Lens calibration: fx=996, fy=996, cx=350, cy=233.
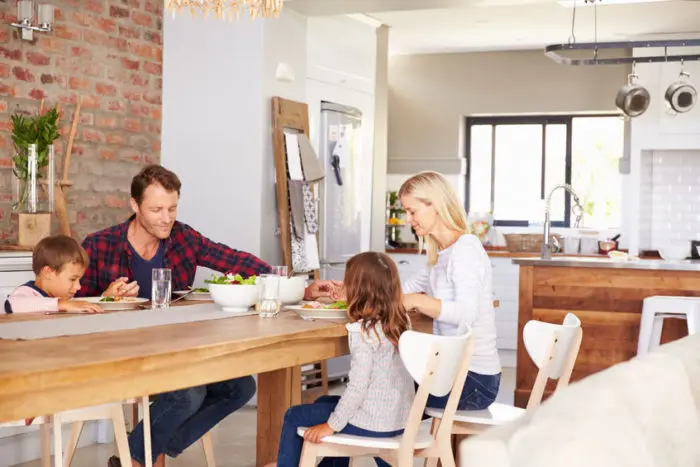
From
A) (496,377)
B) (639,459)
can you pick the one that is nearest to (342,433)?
(496,377)

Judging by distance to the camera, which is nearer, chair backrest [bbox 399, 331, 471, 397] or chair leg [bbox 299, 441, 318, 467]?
chair backrest [bbox 399, 331, 471, 397]

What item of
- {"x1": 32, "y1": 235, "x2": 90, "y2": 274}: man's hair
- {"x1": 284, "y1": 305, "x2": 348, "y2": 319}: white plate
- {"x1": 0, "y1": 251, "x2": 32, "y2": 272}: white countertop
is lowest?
{"x1": 284, "y1": 305, "x2": 348, "y2": 319}: white plate

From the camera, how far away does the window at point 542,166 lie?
8.61 meters

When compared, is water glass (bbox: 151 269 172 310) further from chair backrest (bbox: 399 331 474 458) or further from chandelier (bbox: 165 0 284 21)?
chair backrest (bbox: 399 331 474 458)

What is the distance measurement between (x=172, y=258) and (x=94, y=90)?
6.25ft

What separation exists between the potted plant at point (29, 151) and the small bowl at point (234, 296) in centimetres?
171

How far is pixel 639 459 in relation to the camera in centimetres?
89

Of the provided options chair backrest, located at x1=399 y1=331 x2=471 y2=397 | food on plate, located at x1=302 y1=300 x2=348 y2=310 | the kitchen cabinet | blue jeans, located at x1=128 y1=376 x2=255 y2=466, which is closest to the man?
blue jeans, located at x1=128 y1=376 x2=255 y2=466

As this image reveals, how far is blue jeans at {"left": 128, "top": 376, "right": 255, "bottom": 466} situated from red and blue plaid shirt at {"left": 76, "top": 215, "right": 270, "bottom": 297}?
0.48m

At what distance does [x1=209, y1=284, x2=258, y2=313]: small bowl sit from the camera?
321cm

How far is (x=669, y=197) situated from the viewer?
7.99 metres

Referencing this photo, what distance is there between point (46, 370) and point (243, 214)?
148 inches

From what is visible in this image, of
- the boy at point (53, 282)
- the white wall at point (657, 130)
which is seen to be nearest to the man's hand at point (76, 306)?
the boy at point (53, 282)

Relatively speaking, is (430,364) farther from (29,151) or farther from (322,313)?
(29,151)
